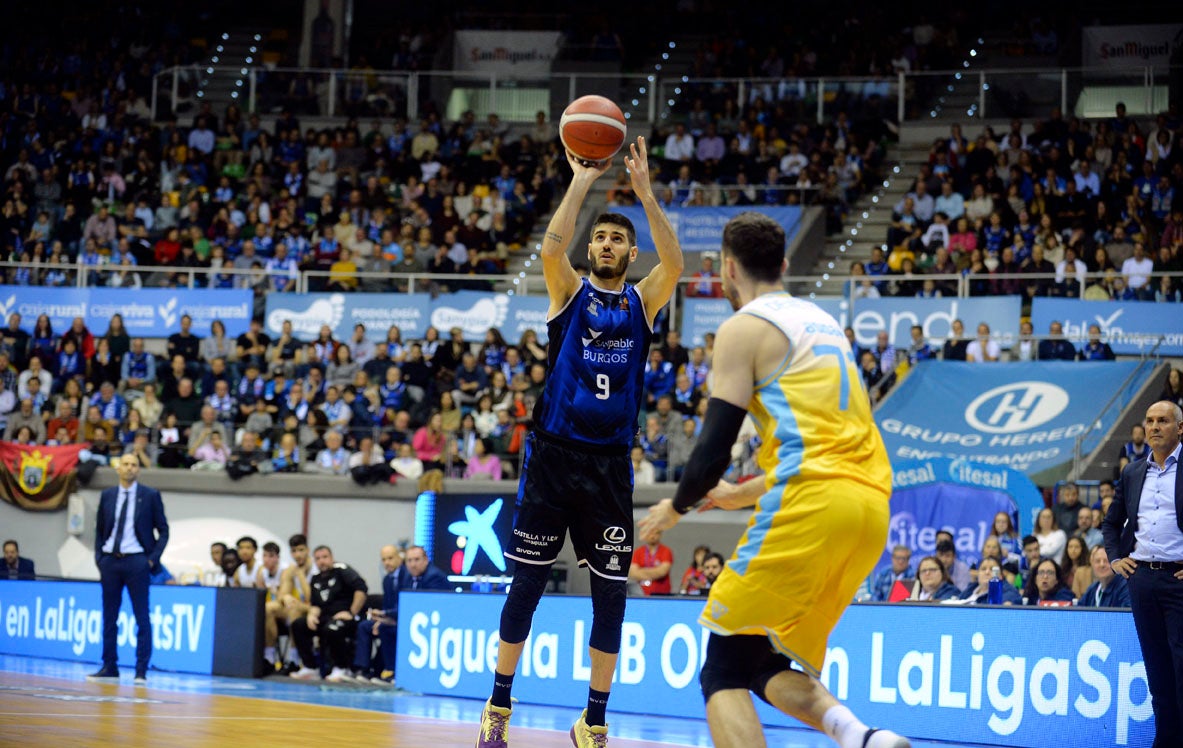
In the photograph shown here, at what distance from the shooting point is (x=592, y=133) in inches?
290

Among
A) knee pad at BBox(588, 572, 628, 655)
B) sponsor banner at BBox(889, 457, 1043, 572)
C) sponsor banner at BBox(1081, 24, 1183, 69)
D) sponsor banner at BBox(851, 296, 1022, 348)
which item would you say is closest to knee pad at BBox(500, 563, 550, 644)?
knee pad at BBox(588, 572, 628, 655)

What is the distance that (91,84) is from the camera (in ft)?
108

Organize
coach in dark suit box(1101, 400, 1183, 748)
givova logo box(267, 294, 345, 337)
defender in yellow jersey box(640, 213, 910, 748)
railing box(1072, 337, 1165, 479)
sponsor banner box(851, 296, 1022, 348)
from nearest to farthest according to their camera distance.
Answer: defender in yellow jersey box(640, 213, 910, 748) < coach in dark suit box(1101, 400, 1183, 748) < railing box(1072, 337, 1165, 479) < sponsor banner box(851, 296, 1022, 348) < givova logo box(267, 294, 345, 337)

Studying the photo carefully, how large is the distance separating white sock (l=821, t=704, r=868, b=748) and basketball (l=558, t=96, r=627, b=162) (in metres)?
3.24

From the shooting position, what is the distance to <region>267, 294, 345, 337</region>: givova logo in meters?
24.8

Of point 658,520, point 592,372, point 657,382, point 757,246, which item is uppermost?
point 657,382

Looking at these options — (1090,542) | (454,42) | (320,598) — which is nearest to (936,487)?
(1090,542)

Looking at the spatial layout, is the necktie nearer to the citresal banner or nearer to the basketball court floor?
the basketball court floor

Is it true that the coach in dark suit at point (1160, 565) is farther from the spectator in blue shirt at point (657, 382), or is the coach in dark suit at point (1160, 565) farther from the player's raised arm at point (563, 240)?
the spectator in blue shirt at point (657, 382)

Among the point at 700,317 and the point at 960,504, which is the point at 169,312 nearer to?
the point at 700,317

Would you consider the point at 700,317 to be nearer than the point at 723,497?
No

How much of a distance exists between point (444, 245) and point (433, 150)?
3.94 meters

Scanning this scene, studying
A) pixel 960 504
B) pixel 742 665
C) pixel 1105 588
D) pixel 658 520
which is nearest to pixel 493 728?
pixel 742 665

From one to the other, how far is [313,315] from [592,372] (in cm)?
1813
